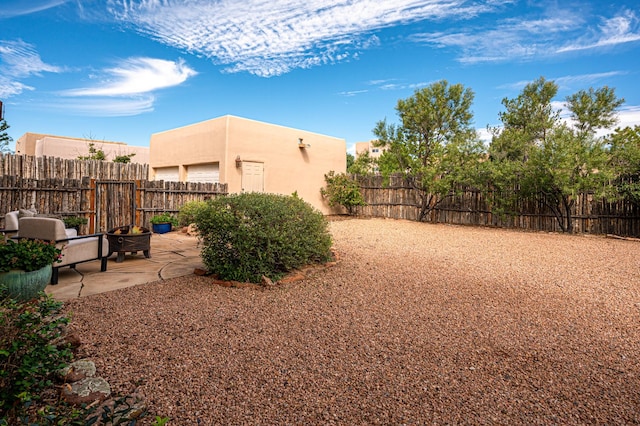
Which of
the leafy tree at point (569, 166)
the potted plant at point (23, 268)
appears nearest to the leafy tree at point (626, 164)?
the leafy tree at point (569, 166)

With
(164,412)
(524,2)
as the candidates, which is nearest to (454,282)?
(164,412)

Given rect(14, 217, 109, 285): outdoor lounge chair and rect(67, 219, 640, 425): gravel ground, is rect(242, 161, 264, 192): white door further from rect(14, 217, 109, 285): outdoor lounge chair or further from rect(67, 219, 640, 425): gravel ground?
rect(67, 219, 640, 425): gravel ground

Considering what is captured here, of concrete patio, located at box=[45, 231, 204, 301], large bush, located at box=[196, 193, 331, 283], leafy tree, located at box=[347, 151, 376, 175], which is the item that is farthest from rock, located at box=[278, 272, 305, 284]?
leafy tree, located at box=[347, 151, 376, 175]

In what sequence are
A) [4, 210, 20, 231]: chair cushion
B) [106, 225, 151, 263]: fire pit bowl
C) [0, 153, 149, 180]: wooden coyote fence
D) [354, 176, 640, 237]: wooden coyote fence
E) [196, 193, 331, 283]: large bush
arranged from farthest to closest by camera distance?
[354, 176, 640, 237]: wooden coyote fence → [0, 153, 149, 180]: wooden coyote fence → [106, 225, 151, 263]: fire pit bowl → [4, 210, 20, 231]: chair cushion → [196, 193, 331, 283]: large bush

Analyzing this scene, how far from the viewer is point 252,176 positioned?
12.3m

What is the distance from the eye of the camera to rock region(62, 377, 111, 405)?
188 centimetres

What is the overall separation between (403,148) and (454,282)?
30.6 feet

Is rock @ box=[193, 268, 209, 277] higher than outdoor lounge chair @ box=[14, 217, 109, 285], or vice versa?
outdoor lounge chair @ box=[14, 217, 109, 285]

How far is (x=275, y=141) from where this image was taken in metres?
13.1

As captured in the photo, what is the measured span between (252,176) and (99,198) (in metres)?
4.95

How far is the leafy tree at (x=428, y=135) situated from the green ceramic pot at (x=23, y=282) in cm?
1101

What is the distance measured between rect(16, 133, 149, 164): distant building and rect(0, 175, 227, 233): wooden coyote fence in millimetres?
11983

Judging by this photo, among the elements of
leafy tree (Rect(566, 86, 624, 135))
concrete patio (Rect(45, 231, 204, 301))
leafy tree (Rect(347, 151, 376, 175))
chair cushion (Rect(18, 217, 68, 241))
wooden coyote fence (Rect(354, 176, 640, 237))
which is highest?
leafy tree (Rect(566, 86, 624, 135))

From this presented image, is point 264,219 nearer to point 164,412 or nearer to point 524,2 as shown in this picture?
point 164,412
